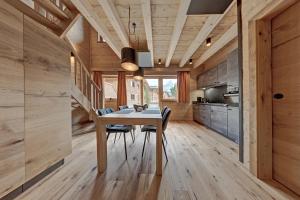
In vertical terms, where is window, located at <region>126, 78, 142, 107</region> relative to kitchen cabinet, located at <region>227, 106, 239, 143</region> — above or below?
above

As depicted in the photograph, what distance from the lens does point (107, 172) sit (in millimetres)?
2289

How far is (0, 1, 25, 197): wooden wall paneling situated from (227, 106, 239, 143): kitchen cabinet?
3707mm

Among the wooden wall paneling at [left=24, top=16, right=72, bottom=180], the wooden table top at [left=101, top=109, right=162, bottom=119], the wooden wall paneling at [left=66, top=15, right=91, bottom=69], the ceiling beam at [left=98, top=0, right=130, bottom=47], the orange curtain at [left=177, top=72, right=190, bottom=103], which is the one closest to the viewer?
the wooden wall paneling at [left=24, top=16, right=72, bottom=180]

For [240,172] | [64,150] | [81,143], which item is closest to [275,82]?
[240,172]

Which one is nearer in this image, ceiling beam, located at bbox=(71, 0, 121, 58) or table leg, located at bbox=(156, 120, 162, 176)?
table leg, located at bbox=(156, 120, 162, 176)

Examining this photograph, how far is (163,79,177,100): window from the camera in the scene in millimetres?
7918

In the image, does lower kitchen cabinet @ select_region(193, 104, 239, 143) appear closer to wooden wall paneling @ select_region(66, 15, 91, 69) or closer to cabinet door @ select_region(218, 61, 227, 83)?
cabinet door @ select_region(218, 61, 227, 83)

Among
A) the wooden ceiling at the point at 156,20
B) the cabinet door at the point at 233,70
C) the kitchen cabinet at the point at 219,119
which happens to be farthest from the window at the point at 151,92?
the cabinet door at the point at 233,70

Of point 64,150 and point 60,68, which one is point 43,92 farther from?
point 64,150

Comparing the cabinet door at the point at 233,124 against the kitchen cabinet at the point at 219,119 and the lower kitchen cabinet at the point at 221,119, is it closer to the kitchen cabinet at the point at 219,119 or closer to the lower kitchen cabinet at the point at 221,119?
the lower kitchen cabinet at the point at 221,119

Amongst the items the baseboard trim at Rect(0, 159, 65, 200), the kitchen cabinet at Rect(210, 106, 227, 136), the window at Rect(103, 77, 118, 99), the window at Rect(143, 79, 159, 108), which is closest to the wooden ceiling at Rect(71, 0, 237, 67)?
the kitchen cabinet at Rect(210, 106, 227, 136)

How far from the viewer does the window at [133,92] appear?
802 centimetres

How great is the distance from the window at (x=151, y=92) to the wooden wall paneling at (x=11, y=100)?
6.39m

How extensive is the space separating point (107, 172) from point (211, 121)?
391 centimetres
